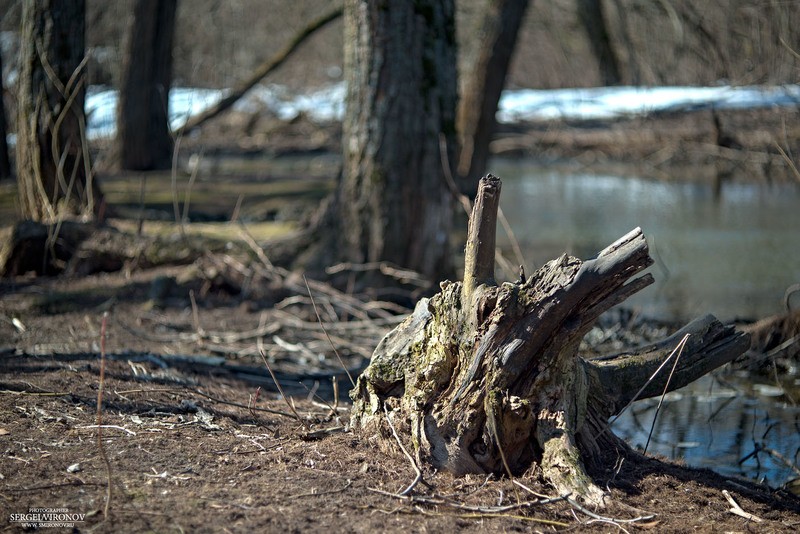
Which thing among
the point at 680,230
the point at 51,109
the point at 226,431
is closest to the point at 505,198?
the point at 680,230

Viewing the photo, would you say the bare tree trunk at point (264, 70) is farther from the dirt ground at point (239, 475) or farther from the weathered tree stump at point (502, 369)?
the weathered tree stump at point (502, 369)

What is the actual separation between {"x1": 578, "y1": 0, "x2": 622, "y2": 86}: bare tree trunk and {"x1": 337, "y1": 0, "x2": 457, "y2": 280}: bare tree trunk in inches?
514

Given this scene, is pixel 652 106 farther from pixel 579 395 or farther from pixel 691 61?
pixel 579 395

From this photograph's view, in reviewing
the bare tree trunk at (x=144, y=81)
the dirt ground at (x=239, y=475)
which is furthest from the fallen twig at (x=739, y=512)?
the bare tree trunk at (x=144, y=81)

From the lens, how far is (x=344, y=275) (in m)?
6.80

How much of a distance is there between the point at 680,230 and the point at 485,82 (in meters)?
3.43

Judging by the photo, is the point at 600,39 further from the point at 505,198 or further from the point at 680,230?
the point at 680,230

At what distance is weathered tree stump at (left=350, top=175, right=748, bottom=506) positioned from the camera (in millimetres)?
3283

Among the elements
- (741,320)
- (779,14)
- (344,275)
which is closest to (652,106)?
(779,14)

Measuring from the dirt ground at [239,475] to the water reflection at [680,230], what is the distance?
14.3 ft

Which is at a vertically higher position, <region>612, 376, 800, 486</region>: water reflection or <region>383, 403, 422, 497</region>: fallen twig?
<region>383, 403, 422, 497</region>: fallen twig

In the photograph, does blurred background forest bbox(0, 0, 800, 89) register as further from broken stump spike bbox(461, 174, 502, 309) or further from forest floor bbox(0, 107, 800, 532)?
broken stump spike bbox(461, 174, 502, 309)

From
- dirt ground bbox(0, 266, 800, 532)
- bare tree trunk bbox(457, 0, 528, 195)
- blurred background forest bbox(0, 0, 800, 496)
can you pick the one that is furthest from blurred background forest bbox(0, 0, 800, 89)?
dirt ground bbox(0, 266, 800, 532)

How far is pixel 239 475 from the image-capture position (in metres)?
3.38
